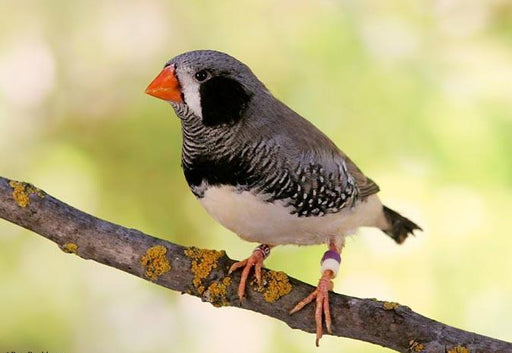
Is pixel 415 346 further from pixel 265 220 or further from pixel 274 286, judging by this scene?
pixel 265 220

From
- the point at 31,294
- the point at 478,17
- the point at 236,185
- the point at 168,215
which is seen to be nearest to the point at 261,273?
the point at 236,185

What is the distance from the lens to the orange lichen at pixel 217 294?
2477 mm

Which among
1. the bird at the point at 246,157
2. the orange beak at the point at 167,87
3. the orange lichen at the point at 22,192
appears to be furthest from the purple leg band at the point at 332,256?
the orange lichen at the point at 22,192

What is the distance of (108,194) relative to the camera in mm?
3734

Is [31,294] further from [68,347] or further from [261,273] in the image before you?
[261,273]

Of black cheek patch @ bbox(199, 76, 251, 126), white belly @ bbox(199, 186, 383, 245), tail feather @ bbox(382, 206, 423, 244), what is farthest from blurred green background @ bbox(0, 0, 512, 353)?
black cheek patch @ bbox(199, 76, 251, 126)

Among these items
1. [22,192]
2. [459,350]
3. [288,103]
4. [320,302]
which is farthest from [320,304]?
[288,103]

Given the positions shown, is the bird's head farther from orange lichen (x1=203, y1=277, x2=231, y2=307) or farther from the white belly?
orange lichen (x1=203, y1=277, x2=231, y2=307)

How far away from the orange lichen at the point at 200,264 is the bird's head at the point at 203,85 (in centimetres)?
38

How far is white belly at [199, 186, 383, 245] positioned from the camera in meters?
2.46

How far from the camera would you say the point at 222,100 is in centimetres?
244

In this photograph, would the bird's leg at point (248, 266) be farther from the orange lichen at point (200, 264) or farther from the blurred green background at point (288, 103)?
the blurred green background at point (288, 103)

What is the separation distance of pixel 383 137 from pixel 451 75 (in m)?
0.41

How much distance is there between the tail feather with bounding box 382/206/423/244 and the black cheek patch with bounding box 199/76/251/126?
3.27 feet
